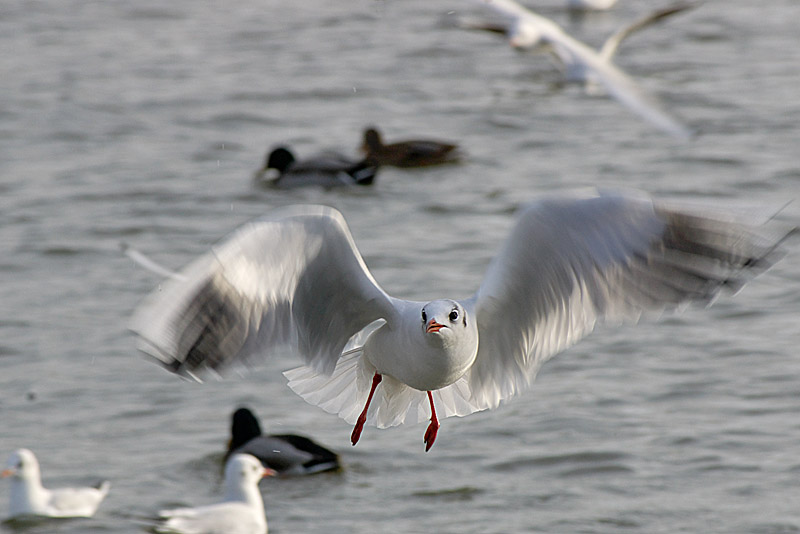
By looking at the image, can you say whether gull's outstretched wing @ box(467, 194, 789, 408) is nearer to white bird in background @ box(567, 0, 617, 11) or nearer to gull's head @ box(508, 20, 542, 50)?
gull's head @ box(508, 20, 542, 50)

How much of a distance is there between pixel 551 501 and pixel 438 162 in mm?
6061

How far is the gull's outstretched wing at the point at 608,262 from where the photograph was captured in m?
5.21

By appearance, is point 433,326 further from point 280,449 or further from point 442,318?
point 280,449

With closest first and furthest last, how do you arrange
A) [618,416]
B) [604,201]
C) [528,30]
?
[604,201] < [618,416] < [528,30]

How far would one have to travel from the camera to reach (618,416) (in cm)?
1019

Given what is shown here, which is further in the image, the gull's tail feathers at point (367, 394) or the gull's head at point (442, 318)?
the gull's tail feathers at point (367, 394)

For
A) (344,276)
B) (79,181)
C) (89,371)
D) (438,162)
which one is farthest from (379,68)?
(344,276)

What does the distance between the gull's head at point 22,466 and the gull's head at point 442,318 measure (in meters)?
4.28

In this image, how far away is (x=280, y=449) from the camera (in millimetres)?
9320

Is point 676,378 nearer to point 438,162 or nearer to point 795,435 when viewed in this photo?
point 795,435

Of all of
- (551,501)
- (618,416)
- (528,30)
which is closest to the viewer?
(551,501)

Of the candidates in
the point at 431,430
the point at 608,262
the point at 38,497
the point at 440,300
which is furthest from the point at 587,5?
the point at 440,300

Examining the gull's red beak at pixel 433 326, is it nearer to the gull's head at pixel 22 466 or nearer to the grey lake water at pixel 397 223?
the grey lake water at pixel 397 223

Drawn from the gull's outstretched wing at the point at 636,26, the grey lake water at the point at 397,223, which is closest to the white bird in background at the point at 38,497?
the grey lake water at the point at 397,223
